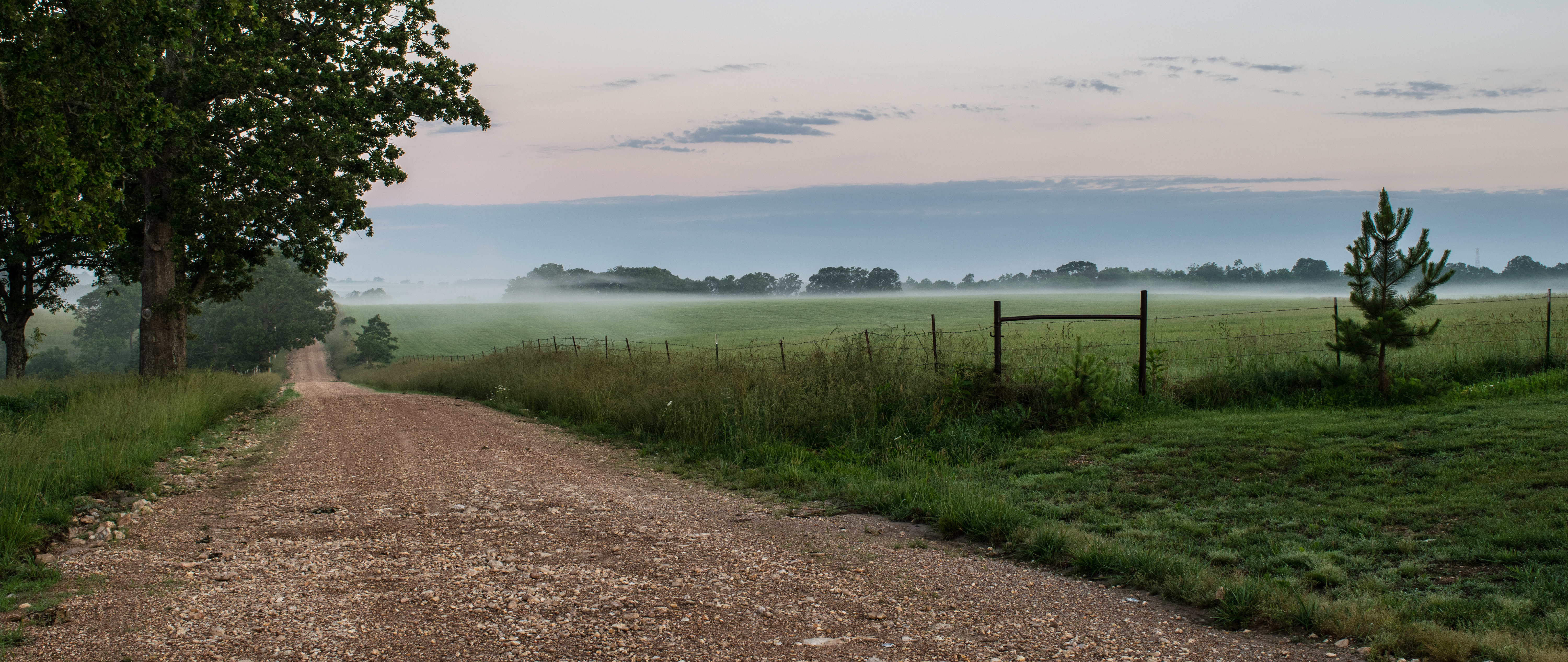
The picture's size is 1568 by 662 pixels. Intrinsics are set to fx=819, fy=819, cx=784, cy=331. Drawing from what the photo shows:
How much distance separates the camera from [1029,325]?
45844 mm

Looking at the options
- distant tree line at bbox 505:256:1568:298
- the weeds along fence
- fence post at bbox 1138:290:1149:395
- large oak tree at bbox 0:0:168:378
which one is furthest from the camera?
distant tree line at bbox 505:256:1568:298

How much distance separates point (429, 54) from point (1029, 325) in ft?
114

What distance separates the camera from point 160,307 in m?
17.7

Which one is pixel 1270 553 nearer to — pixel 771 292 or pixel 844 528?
pixel 844 528

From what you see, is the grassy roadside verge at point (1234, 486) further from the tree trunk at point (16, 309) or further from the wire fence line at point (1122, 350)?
the tree trunk at point (16, 309)

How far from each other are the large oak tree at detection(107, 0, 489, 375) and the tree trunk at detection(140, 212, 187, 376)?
0.03 metres

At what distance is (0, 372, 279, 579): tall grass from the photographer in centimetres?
643

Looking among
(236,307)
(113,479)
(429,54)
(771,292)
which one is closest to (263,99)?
(429,54)

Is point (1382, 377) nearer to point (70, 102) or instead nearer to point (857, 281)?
point (70, 102)

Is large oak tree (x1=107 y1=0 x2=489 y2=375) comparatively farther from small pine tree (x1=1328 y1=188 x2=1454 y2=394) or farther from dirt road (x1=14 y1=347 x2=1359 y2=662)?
small pine tree (x1=1328 y1=188 x2=1454 y2=394)

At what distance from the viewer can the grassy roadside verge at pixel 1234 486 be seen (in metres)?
4.77

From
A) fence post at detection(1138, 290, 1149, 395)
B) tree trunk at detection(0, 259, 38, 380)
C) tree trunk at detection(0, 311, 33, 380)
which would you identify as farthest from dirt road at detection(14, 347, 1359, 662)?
tree trunk at detection(0, 311, 33, 380)

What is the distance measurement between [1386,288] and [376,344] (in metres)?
66.3

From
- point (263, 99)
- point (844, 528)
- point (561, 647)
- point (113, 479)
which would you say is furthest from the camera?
point (263, 99)
